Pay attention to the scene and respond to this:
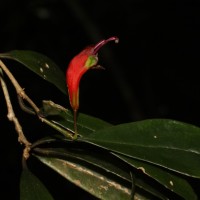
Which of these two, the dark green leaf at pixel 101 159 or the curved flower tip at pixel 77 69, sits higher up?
the curved flower tip at pixel 77 69

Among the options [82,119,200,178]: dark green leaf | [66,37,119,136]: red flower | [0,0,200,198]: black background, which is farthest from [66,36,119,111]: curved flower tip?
[0,0,200,198]: black background

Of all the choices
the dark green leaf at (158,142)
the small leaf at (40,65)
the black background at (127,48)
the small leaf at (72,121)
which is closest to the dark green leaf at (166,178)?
the dark green leaf at (158,142)

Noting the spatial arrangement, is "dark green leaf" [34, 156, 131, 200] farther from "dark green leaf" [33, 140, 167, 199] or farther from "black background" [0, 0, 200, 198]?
"black background" [0, 0, 200, 198]

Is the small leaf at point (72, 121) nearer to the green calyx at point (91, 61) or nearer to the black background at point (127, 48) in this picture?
the green calyx at point (91, 61)

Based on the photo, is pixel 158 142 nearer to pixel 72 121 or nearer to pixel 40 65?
pixel 72 121

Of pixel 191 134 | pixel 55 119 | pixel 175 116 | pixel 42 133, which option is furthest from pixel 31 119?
pixel 191 134

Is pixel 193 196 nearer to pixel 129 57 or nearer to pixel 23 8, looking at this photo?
pixel 23 8
